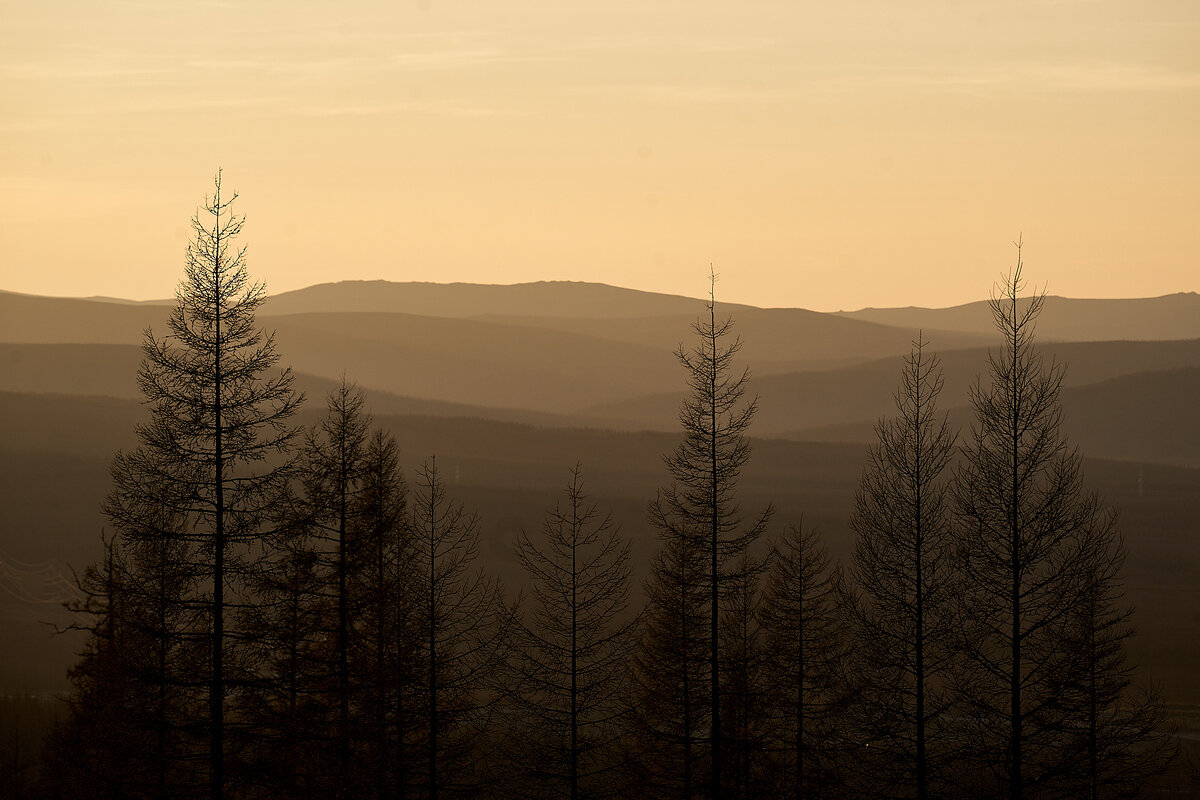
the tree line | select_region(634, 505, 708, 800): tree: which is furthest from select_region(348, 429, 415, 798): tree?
select_region(634, 505, 708, 800): tree

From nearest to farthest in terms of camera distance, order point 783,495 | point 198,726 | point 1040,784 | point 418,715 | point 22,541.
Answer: point 198,726 → point 1040,784 → point 418,715 → point 22,541 → point 783,495

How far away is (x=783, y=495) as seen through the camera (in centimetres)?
16725

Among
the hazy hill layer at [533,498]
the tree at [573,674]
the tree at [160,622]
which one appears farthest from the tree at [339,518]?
the hazy hill layer at [533,498]

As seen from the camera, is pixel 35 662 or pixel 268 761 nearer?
pixel 268 761

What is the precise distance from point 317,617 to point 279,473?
6.59 meters

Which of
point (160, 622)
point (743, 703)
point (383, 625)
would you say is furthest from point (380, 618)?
point (743, 703)

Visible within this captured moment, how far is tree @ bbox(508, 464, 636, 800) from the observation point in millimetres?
40344

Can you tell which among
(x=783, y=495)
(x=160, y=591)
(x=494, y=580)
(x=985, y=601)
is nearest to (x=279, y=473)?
(x=160, y=591)

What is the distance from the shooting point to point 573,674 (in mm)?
38719

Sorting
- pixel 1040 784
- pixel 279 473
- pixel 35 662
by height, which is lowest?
pixel 35 662

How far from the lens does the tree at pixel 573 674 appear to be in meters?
40.3

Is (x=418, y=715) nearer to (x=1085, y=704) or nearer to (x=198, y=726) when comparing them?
(x=198, y=726)

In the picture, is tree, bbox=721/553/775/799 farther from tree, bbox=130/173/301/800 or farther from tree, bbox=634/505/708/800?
tree, bbox=130/173/301/800

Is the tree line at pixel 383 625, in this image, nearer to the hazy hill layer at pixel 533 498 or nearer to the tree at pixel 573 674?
the tree at pixel 573 674
